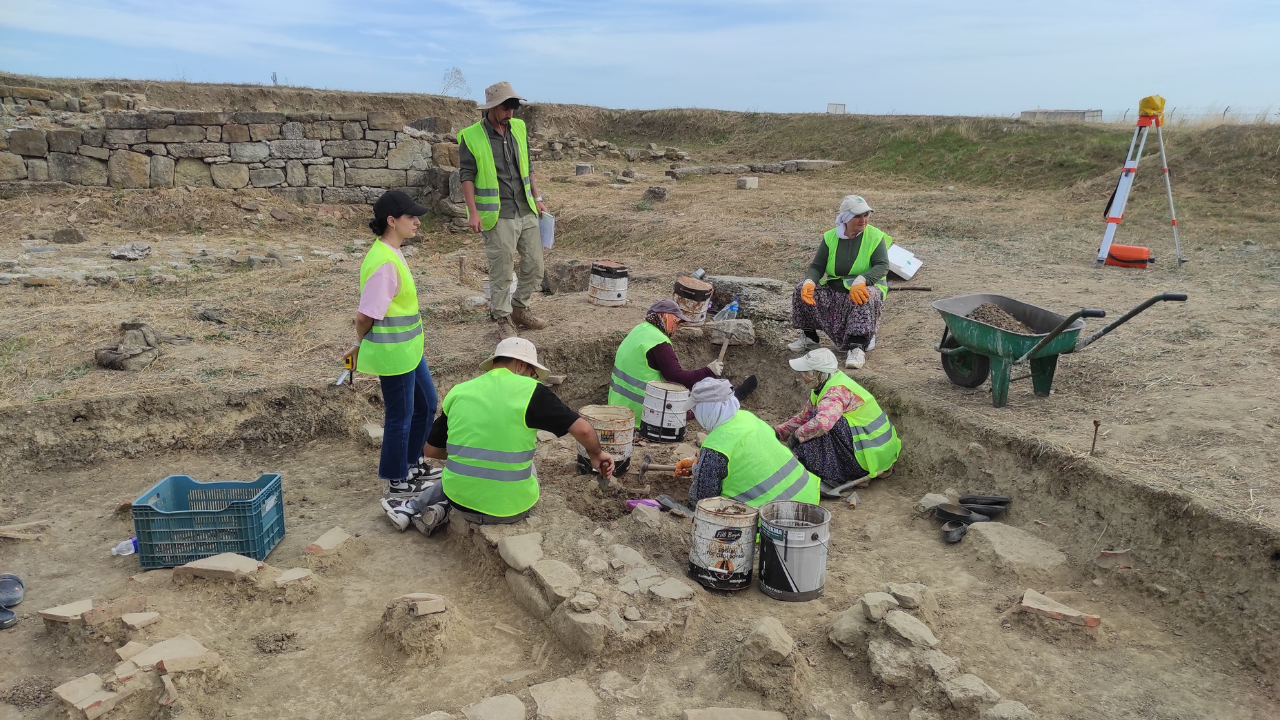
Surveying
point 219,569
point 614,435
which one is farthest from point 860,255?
point 219,569

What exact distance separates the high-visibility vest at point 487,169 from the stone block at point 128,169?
316 inches

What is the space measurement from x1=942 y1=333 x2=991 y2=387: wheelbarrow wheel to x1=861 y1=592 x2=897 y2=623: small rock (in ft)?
9.25

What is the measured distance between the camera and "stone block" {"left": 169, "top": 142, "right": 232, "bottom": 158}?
12.1 metres

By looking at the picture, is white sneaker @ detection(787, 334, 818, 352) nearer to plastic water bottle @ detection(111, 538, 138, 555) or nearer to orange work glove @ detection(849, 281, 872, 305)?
orange work glove @ detection(849, 281, 872, 305)

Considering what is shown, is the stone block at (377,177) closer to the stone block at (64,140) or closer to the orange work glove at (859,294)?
the stone block at (64,140)

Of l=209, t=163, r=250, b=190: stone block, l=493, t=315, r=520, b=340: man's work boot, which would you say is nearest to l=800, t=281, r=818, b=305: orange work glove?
l=493, t=315, r=520, b=340: man's work boot

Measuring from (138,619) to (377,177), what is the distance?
428 inches

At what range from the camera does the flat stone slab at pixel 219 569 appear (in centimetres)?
397

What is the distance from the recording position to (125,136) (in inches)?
467

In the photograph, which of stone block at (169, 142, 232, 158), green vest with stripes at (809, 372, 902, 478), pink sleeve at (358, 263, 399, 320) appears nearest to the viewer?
pink sleeve at (358, 263, 399, 320)

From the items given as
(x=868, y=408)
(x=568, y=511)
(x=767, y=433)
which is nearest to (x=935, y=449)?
(x=868, y=408)

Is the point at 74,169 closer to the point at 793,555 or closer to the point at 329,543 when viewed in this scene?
the point at 329,543

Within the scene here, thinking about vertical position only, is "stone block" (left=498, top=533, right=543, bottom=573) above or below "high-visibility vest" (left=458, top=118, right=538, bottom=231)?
below

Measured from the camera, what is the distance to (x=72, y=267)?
30.4 ft
